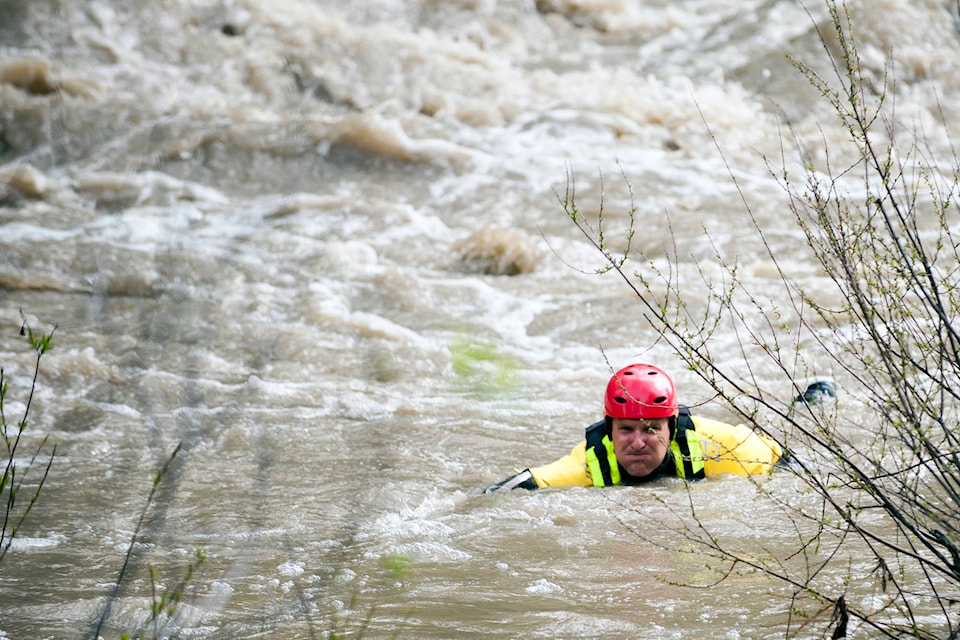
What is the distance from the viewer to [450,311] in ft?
30.9

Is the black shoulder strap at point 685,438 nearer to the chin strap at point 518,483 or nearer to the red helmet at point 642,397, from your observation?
the red helmet at point 642,397

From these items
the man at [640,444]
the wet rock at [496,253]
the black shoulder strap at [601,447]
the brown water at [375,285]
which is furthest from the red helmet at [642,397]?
the wet rock at [496,253]

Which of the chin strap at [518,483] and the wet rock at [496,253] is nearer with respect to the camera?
the chin strap at [518,483]

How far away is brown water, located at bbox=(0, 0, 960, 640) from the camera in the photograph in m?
4.34

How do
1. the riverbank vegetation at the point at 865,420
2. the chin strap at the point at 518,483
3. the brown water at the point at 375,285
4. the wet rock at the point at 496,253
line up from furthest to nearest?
the wet rock at the point at 496,253, the chin strap at the point at 518,483, the brown water at the point at 375,285, the riverbank vegetation at the point at 865,420

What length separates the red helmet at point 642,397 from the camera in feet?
18.6

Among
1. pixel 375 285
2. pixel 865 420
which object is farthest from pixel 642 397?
pixel 375 285

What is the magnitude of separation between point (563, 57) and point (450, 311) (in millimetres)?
8103

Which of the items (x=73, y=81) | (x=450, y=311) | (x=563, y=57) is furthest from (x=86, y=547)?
(x=563, y=57)

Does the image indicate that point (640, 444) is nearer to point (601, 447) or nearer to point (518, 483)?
point (601, 447)

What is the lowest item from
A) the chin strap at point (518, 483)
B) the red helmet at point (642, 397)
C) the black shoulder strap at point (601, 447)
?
the chin strap at point (518, 483)

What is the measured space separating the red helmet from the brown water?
0.41 meters

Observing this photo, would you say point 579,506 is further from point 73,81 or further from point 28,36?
point 28,36

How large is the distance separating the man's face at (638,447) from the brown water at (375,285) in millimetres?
206
